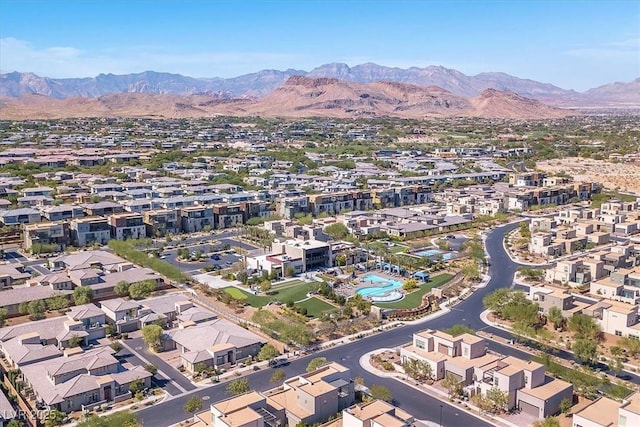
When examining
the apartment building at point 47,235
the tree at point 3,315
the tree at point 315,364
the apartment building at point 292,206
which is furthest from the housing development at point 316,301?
the tree at point 3,315

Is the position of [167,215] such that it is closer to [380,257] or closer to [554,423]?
[380,257]

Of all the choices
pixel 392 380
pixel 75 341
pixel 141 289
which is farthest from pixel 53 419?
pixel 392 380

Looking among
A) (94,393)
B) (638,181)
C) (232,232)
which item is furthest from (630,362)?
(638,181)

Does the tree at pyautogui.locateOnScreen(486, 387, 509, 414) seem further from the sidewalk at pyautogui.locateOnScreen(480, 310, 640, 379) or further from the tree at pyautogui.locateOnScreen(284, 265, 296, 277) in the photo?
the tree at pyautogui.locateOnScreen(284, 265, 296, 277)

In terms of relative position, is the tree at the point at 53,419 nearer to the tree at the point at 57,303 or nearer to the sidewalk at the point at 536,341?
the tree at the point at 57,303

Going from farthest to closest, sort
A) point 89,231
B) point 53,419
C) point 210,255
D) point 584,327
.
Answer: point 89,231 → point 210,255 → point 584,327 → point 53,419

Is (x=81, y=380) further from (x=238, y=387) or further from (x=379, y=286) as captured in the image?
(x=379, y=286)

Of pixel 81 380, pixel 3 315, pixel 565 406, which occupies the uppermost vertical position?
pixel 3 315

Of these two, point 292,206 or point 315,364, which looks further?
point 292,206
